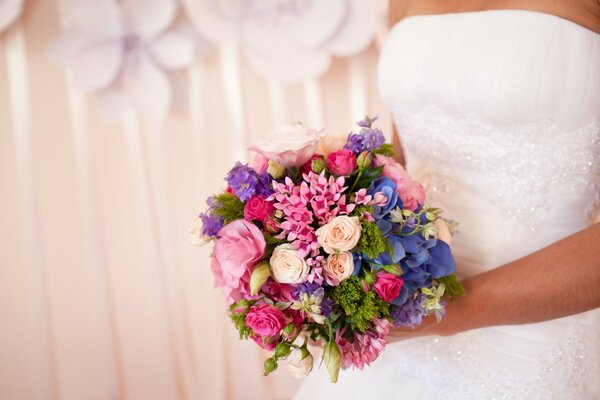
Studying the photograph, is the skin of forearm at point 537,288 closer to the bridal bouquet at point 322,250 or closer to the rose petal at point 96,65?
the bridal bouquet at point 322,250

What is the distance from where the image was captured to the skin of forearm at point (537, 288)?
1132 millimetres

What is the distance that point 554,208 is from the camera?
49.9 inches

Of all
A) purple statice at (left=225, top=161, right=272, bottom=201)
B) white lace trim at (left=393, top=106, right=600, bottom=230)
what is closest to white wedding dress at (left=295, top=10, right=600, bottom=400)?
white lace trim at (left=393, top=106, right=600, bottom=230)

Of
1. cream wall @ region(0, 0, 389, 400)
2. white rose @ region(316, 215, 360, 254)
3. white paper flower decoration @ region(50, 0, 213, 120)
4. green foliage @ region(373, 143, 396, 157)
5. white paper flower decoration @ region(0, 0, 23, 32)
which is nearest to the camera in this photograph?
white rose @ region(316, 215, 360, 254)

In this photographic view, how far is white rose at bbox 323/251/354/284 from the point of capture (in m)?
0.97

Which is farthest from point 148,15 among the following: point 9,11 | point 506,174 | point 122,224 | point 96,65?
point 506,174

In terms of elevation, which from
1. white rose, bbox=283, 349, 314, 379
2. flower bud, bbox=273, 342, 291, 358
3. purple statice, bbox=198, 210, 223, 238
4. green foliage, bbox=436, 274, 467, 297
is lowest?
white rose, bbox=283, 349, 314, 379

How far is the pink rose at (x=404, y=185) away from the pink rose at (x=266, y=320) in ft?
0.97

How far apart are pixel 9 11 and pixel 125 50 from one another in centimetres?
42

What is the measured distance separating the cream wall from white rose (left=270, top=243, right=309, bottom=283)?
165 centimetres

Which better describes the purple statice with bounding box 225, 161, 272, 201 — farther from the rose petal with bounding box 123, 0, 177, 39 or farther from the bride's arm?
the rose petal with bounding box 123, 0, 177, 39

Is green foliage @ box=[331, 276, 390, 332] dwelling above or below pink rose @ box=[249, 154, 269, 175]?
below

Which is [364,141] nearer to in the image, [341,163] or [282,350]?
[341,163]

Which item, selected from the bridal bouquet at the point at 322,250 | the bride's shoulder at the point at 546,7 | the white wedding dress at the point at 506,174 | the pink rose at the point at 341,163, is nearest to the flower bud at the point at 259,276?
the bridal bouquet at the point at 322,250
